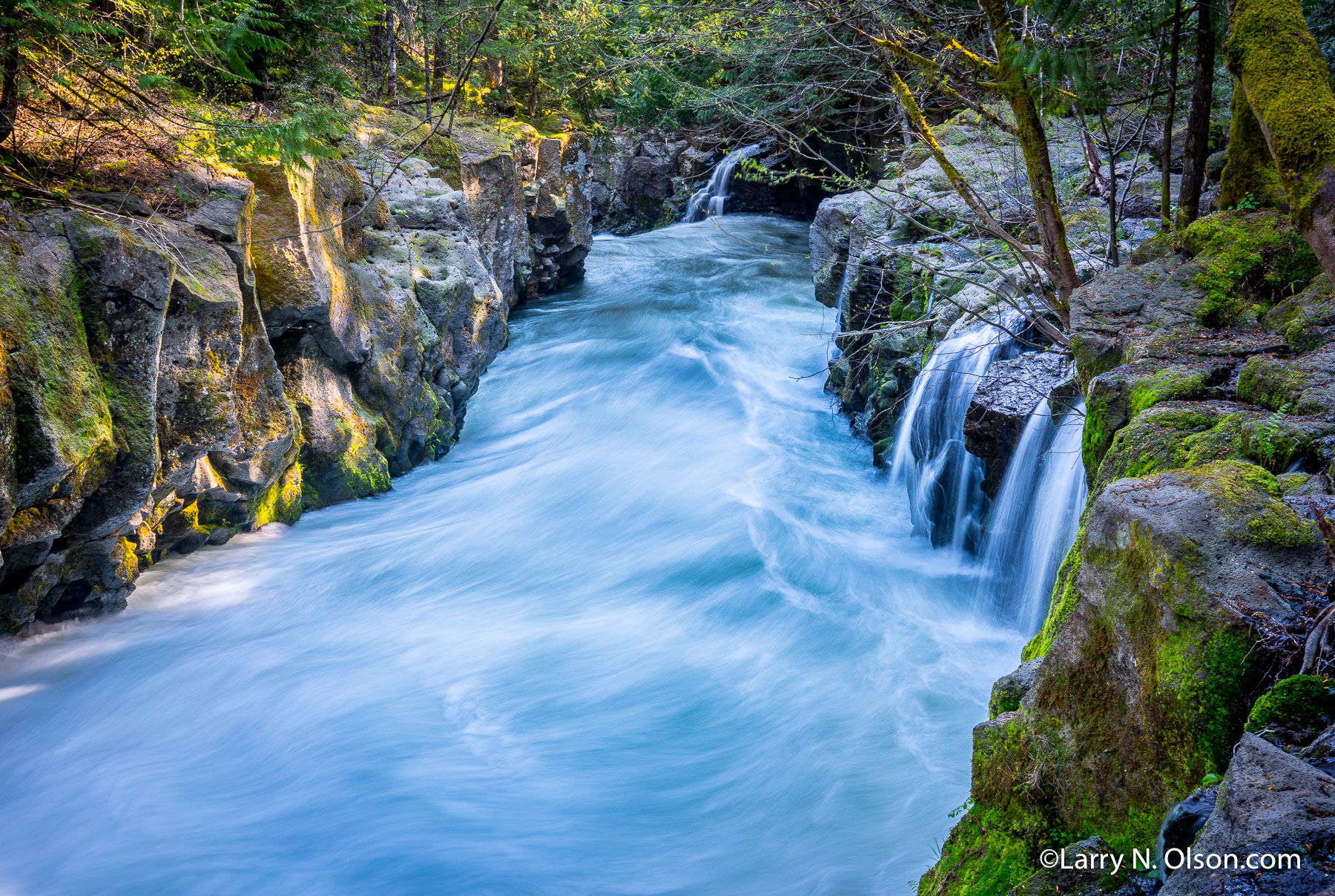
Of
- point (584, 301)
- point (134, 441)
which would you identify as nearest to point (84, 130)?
point (134, 441)

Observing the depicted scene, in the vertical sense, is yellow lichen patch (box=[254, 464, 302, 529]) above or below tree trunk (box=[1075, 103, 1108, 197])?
below

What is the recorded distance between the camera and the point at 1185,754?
79.9 inches

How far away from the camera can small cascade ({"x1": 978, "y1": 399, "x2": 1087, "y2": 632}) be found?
561 centimetres

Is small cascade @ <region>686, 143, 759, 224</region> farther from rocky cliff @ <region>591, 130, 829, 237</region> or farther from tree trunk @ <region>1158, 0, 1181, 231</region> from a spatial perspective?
tree trunk @ <region>1158, 0, 1181, 231</region>

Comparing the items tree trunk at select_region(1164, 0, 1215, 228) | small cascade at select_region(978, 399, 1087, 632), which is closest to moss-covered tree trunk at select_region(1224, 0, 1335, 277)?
tree trunk at select_region(1164, 0, 1215, 228)

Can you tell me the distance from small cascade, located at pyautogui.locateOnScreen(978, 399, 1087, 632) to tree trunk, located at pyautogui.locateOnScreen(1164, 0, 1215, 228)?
155 cm

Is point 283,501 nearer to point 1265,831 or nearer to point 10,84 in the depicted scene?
point 10,84

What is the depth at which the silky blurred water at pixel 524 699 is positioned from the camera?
438 cm

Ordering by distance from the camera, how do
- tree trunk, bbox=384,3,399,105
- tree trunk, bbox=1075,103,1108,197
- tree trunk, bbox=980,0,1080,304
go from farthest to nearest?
tree trunk, bbox=384,3,399,105
tree trunk, bbox=1075,103,1108,197
tree trunk, bbox=980,0,1080,304

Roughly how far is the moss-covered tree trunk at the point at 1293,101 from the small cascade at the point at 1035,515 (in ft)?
7.26

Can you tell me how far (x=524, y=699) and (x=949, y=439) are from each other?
479 centimetres

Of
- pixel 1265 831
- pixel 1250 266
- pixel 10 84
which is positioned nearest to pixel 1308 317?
pixel 1250 266

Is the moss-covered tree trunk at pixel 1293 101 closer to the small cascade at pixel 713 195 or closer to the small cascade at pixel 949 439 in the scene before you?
the small cascade at pixel 949 439

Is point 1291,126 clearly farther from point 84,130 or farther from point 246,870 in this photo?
point 84,130
